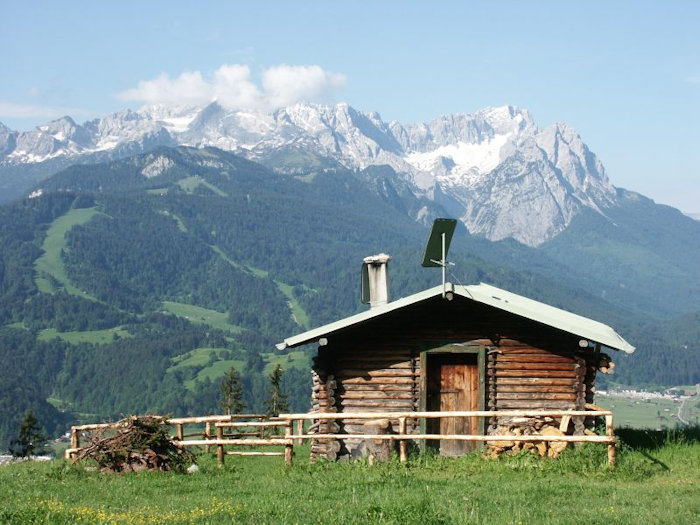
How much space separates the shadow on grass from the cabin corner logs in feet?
4.21

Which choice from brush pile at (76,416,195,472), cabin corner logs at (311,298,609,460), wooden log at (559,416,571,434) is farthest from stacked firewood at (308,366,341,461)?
wooden log at (559,416,571,434)

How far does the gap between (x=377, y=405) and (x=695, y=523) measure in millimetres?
Answer: 12087

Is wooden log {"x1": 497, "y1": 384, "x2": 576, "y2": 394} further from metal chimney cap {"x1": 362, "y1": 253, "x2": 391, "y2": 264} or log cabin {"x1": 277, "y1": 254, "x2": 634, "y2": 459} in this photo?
metal chimney cap {"x1": 362, "y1": 253, "x2": 391, "y2": 264}

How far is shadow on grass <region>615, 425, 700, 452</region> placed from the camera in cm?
2312

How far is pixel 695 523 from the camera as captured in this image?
46.0ft

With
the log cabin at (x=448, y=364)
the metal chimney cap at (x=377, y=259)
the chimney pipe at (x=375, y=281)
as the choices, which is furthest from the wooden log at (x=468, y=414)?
the metal chimney cap at (x=377, y=259)

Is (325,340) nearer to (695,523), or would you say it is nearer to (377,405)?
(377,405)

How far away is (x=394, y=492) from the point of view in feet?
54.6

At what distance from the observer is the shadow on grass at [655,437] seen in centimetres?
2312

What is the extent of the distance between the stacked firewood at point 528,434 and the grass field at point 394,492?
0.75 metres

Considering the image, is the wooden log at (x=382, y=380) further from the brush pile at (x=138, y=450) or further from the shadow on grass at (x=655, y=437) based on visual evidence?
the shadow on grass at (x=655, y=437)

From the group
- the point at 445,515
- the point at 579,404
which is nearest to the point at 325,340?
the point at 579,404

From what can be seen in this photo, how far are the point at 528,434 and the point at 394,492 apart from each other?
695 cm

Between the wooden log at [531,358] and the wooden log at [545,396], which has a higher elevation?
the wooden log at [531,358]
